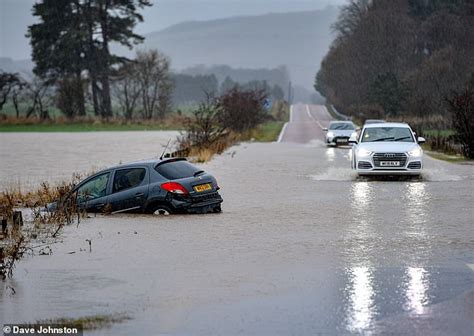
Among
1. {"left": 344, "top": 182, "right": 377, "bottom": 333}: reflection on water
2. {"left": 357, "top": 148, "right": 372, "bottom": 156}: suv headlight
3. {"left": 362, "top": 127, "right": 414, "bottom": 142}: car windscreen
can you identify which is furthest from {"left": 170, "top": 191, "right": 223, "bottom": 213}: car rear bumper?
{"left": 362, "top": 127, "right": 414, "bottom": 142}: car windscreen

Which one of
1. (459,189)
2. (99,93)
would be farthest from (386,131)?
(99,93)

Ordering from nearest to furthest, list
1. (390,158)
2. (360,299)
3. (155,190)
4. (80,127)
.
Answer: (360,299), (155,190), (390,158), (80,127)

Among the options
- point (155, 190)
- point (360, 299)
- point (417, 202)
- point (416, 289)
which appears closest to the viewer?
point (360, 299)

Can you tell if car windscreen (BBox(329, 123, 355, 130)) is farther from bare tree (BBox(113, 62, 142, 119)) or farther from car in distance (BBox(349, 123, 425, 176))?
bare tree (BBox(113, 62, 142, 119))

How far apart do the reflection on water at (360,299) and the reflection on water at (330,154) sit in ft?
79.1

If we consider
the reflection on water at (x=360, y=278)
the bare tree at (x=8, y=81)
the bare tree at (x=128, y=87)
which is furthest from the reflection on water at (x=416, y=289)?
the bare tree at (x=8, y=81)

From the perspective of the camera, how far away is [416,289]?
935cm

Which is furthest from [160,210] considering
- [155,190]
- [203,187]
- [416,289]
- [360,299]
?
[360,299]

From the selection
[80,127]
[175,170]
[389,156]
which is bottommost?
[80,127]

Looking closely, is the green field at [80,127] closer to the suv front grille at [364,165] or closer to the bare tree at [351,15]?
the bare tree at [351,15]

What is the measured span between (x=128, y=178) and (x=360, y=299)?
8.64 m

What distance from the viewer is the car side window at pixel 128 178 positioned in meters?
16.6

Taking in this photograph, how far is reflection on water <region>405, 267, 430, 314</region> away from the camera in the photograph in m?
8.55

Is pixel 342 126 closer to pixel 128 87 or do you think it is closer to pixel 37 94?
pixel 37 94
